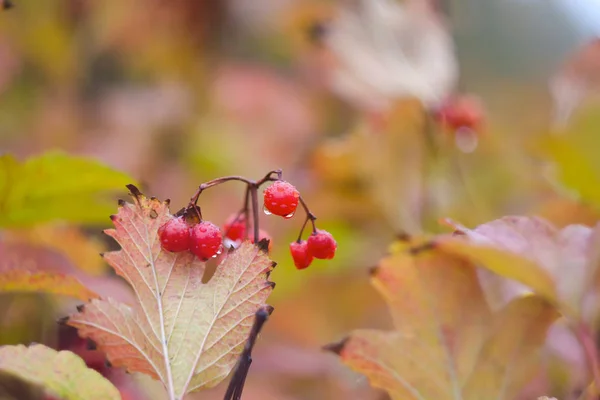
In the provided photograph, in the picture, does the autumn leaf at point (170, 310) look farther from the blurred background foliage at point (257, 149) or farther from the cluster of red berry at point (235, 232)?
the blurred background foliage at point (257, 149)

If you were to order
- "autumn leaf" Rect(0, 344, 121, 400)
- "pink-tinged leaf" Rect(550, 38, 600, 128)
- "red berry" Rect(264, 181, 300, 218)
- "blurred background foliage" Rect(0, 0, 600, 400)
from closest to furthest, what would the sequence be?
1. "autumn leaf" Rect(0, 344, 121, 400)
2. "red berry" Rect(264, 181, 300, 218)
3. "blurred background foliage" Rect(0, 0, 600, 400)
4. "pink-tinged leaf" Rect(550, 38, 600, 128)

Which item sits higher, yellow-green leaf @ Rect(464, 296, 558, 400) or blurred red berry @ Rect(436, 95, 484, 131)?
blurred red berry @ Rect(436, 95, 484, 131)

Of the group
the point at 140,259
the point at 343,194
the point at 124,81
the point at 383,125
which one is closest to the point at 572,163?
the point at 383,125

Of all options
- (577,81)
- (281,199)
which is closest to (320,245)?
(281,199)

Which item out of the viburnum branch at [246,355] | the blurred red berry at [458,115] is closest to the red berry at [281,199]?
the viburnum branch at [246,355]

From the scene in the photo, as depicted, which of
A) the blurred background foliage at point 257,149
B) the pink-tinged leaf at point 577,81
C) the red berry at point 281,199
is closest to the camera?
the red berry at point 281,199

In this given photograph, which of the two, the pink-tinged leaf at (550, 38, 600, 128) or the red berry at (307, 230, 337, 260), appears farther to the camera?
the pink-tinged leaf at (550, 38, 600, 128)

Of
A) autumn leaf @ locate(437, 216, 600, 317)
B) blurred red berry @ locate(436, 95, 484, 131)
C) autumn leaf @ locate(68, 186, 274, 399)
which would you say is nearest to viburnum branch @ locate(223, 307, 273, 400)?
autumn leaf @ locate(68, 186, 274, 399)

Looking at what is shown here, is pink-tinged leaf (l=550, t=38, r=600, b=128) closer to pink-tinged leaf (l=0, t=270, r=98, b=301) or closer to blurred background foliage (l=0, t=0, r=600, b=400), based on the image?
blurred background foliage (l=0, t=0, r=600, b=400)
